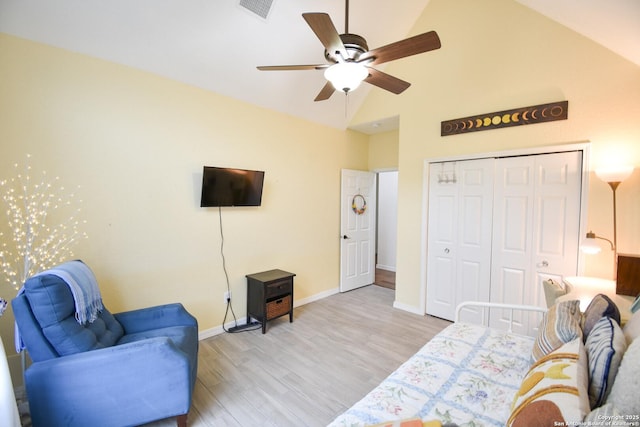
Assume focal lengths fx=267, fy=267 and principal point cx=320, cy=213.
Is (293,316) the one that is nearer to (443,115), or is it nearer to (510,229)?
(510,229)

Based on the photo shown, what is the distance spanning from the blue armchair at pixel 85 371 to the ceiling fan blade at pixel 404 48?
2331 millimetres

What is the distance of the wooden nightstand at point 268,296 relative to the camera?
3.14 meters

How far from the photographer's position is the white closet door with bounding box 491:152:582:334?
264cm

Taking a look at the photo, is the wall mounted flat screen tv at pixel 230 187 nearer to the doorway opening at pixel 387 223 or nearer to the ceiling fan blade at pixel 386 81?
the ceiling fan blade at pixel 386 81

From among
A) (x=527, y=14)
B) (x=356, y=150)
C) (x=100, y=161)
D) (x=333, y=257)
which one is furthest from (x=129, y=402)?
(x=527, y=14)

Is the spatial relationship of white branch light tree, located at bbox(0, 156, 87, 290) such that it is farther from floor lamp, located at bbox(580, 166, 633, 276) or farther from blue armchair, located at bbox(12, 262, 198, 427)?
floor lamp, located at bbox(580, 166, 633, 276)

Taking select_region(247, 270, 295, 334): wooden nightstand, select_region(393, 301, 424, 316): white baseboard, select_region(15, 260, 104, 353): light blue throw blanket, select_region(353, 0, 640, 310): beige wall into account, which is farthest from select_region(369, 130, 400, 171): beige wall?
select_region(15, 260, 104, 353): light blue throw blanket

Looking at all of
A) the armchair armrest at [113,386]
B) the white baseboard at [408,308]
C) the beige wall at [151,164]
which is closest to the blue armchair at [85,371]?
the armchair armrest at [113,386]

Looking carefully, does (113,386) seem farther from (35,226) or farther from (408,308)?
(408,308)

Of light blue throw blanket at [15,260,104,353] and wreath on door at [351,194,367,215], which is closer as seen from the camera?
light blue throw blanket at [15,260,104,353]

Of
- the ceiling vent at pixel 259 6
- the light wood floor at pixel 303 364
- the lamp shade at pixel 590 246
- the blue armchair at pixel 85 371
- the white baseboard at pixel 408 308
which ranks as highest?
the ceiling vent at pixel 259 6

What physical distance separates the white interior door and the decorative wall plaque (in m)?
1.70

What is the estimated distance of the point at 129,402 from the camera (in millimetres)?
1602

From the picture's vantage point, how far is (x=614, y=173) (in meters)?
2.19
